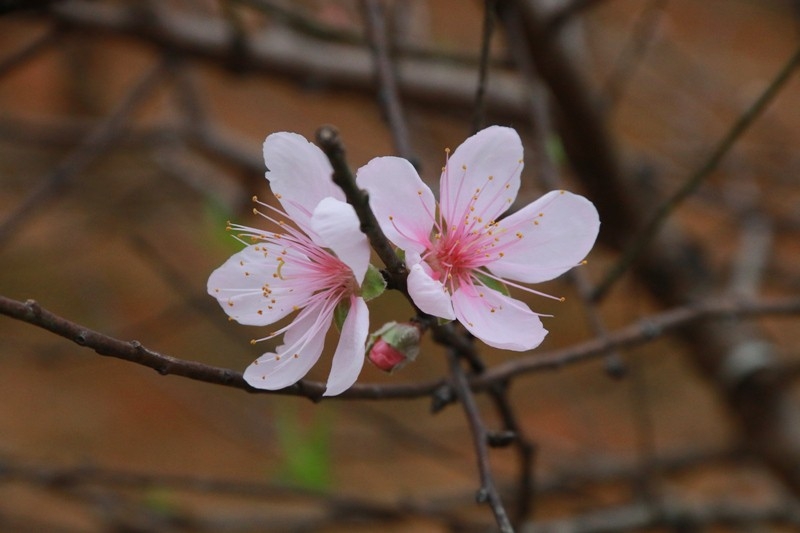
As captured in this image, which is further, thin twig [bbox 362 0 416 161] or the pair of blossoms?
thin twig [bbox 362 0 416 161]

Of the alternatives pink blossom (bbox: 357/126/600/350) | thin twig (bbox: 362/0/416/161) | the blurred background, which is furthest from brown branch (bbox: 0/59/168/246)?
pink blossom (bbox: 357/126/600/350)

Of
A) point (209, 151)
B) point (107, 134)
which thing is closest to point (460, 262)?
point (107, 134)

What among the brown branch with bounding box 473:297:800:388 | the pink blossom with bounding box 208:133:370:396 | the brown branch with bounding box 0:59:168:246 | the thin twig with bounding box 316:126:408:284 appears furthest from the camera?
the brown branch with bounding box 0:59:168:246

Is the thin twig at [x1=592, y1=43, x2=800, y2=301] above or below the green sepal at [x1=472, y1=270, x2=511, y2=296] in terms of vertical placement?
above

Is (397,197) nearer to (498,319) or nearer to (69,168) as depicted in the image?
(498,319)

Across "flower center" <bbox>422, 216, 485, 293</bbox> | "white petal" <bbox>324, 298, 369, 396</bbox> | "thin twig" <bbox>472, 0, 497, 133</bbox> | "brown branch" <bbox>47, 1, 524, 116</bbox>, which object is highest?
"brown branch" <bbox>47, 1, 524, 116</bbox>

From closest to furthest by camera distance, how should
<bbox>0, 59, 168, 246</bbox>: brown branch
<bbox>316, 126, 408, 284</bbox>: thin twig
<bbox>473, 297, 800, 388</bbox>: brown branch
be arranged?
<bbox>316, 126, 408, 284</bbox>: thin twig, <bbox>473, 297, 800, 388</bbox>: brown branch, <bbox>0, 59, 168, 246</bbox>: brown branch

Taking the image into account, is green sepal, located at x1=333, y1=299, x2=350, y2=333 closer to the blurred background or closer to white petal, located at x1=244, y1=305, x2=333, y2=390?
white petal, located at x1=244, y1=305, x2=333, y2=390

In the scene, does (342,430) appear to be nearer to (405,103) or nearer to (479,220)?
(405,103)
